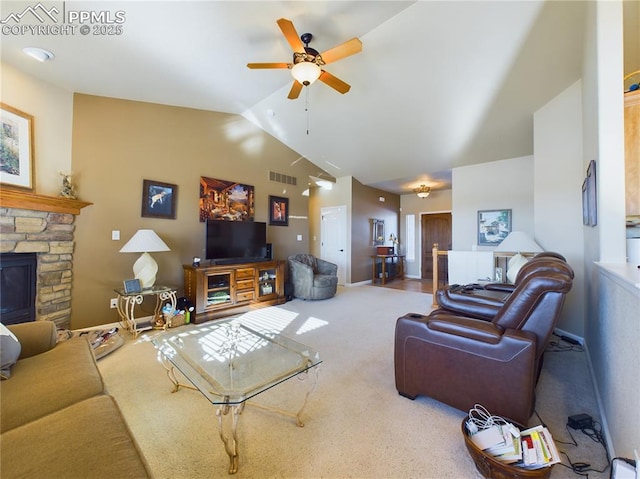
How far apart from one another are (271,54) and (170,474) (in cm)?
393

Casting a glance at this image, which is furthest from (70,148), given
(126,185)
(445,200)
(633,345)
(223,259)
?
(445,200)

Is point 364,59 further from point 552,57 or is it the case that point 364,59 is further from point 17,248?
point 17,248

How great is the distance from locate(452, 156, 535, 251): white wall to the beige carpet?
9.58 feet

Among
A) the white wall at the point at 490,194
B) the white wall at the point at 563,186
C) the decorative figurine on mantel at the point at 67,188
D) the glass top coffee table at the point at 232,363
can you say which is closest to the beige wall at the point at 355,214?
the white wall at the point at 490,194

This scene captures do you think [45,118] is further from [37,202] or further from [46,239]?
[46,239]

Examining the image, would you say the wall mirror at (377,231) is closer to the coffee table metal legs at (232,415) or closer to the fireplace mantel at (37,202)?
the coffee table metal legs at (232,415)

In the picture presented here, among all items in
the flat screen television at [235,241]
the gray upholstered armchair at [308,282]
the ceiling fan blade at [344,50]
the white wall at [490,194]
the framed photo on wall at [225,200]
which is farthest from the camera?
the gray upholstered armchair at [308,282]

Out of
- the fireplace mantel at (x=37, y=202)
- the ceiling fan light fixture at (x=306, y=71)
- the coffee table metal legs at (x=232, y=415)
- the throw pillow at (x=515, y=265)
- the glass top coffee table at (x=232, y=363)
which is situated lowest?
the coffee table metal legs at (x=232, y=415)

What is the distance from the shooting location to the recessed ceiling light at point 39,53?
243cm

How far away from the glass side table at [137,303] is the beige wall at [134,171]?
0.16m

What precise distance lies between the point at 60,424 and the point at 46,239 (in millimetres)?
2804

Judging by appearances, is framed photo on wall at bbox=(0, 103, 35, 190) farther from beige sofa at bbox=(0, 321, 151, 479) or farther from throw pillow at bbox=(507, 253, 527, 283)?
throw pillow at bbox=(507, 253, 527, 283)

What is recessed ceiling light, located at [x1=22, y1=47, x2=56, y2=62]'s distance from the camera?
7.97 ft

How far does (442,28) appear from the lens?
2850 millimetres
